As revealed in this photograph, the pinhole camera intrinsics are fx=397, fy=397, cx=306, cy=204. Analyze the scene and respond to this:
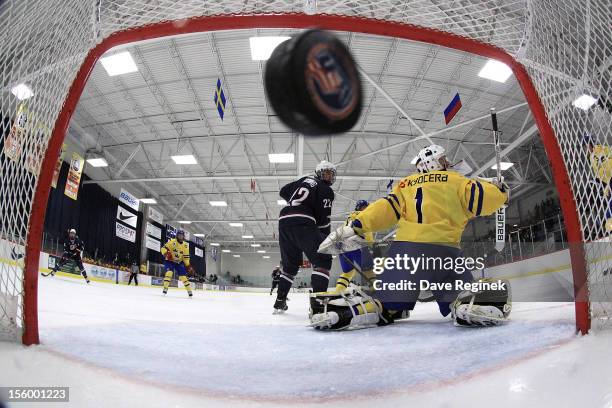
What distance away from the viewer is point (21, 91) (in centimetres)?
186

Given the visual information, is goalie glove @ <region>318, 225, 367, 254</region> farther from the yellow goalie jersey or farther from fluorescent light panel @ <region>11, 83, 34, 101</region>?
fluorescent light panel @ <region>11, 83, 34, 101</region>

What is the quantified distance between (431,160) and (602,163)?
2.89 feet

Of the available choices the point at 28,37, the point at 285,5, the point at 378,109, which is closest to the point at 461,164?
the point at 285,5

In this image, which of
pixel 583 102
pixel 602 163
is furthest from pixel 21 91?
pixel 602 163

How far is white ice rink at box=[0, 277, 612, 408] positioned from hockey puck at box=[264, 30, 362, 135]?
713mm

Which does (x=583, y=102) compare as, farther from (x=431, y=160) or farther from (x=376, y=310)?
(x=376, y=310)

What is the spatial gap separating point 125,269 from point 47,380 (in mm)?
16314

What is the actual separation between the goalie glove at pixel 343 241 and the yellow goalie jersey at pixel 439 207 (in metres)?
0.08

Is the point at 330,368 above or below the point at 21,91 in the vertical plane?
below

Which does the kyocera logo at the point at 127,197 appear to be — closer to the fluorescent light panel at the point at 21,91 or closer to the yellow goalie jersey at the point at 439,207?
the fluorescent light panel at the point at 21,91

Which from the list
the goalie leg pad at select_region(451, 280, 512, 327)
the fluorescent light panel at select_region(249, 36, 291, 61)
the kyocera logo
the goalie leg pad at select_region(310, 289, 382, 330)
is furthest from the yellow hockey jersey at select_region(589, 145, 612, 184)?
the kyocera logo

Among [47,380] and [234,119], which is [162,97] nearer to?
[234,119]

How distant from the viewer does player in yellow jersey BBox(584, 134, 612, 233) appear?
1900 mm

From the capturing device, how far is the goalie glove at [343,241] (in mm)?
2326
